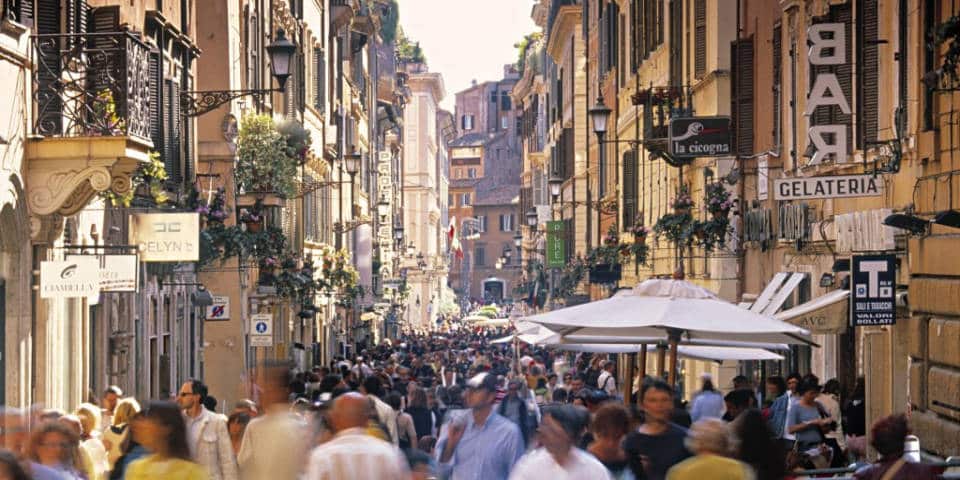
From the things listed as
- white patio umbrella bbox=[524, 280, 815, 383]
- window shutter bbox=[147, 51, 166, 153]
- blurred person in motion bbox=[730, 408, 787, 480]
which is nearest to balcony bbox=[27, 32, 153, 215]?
white patio umbrella bbox=[524, 280, 815, 383]

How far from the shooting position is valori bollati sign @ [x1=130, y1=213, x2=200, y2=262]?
20.0 meters

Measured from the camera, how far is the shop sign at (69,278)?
16625 millimetres

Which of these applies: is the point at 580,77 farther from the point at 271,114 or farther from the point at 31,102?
the point at 31,102

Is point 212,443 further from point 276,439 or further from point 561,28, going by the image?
point 561,28

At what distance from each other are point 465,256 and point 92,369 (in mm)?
138600

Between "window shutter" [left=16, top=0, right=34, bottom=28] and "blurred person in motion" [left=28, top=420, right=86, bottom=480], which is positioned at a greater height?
"window shutter" [left=16, top=0, right=34, bottom=28]

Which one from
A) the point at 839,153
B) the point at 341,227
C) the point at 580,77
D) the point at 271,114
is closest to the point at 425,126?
the point at 580,77

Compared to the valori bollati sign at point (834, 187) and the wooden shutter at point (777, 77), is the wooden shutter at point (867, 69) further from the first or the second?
the wooden shutter at point (777, 77)

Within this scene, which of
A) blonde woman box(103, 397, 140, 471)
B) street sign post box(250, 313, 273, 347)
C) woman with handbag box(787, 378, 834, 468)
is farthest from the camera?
street sign post box(250, 313, 273, 347)

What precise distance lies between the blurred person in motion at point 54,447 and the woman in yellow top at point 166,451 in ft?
3.16

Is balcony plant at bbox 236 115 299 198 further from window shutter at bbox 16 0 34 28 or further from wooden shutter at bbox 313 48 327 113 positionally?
wooden shutter at bbox 313 48 327 113

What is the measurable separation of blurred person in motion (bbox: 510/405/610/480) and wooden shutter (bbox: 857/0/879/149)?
10.2 meters

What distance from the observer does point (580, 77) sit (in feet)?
213

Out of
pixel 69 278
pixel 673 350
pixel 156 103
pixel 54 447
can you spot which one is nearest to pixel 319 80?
pixel 156 103
